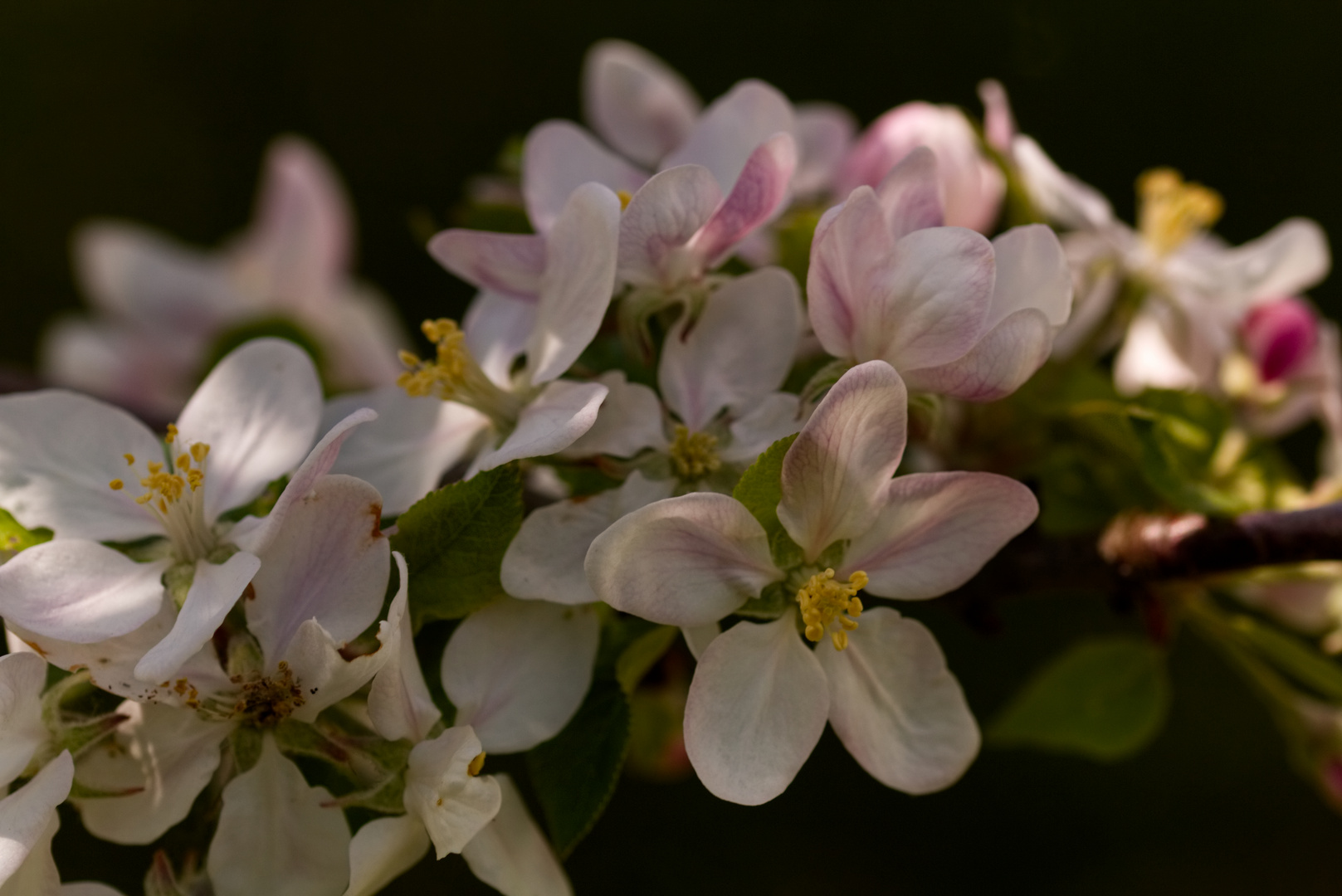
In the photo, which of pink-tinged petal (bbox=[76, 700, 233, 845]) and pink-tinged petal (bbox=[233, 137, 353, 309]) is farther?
pink-tinged petal (bbox=[233, 137, 353, 309])

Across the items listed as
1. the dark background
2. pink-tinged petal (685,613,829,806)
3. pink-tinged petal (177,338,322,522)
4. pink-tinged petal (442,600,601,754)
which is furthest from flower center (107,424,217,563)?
the dark background

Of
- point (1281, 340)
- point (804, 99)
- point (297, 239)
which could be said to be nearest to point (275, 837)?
point (1281, 340)

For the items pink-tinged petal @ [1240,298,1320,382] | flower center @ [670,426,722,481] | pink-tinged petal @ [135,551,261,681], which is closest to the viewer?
pink-tinged petal @ [135,551,261,681]

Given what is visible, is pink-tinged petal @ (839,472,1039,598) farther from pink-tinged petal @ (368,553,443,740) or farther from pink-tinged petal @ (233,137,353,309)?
pink-tinged petal @ (233,137,353,309)

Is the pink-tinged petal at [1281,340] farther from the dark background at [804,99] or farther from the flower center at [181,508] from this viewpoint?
the dark background at [804,99]

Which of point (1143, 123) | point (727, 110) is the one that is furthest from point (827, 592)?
point (1143, 123)

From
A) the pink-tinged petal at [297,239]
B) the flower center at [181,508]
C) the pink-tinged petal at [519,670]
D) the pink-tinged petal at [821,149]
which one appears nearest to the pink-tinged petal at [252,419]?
the flower center at [181,508]

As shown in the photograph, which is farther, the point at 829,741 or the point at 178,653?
the point at 829,741

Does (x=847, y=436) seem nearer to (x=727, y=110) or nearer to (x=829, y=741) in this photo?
(x=727, y=110)
